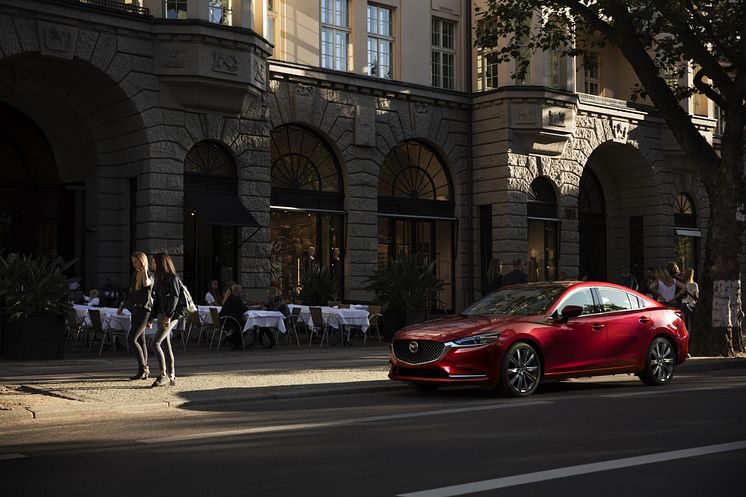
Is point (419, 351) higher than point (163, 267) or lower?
lower

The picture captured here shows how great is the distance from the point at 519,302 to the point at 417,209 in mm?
16859

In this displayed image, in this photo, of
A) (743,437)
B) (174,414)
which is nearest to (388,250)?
(174,414)

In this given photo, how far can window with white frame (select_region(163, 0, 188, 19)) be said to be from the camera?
2364 cm

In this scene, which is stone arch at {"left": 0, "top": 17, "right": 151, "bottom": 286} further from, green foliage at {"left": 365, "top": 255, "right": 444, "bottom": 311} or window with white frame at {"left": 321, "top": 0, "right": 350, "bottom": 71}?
window with white frame at {"left": 321, "top": 0, "right": 350, "bottom": 71}

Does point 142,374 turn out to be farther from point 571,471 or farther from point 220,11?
point 220,11

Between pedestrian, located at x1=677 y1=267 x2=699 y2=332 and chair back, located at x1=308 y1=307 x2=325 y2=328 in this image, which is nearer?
chair back, located at x1=308 y1=307 x2=325 y2=328

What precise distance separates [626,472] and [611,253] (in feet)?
100

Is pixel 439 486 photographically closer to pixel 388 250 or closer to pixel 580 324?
pixel 580 324

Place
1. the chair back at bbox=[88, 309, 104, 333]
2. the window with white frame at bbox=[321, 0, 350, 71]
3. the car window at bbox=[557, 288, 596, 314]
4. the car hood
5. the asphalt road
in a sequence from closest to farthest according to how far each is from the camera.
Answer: the asphalt road → the car hood → the car window at bbox=[557, 288, 596, 314] → the chair back at bbox=[88, 309, 104, 333] → the window with white frame at bbox=[321, 0, 350, 71]

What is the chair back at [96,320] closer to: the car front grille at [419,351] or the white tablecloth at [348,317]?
the white tablecloth at [348,317]

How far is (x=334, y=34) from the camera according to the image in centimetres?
2828

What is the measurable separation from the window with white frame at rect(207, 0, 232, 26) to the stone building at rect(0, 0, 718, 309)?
0.05 meters

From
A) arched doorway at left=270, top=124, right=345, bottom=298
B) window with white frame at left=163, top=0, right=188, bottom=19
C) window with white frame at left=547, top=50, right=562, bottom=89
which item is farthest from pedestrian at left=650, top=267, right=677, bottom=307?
window with white frame at left=163, top=0, right=188, bottom=19

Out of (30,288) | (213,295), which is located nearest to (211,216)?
(213,295)
